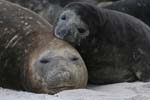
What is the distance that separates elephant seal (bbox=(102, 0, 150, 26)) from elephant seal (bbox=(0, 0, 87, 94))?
2.79 metres

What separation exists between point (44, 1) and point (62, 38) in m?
2.92

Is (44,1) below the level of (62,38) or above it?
below

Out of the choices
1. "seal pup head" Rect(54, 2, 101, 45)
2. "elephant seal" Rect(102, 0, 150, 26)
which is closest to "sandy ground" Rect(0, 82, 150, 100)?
"seal pup head" Rect(54, 2, 101, 45)

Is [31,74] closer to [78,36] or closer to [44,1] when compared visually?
[78,36]

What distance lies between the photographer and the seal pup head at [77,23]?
543cm

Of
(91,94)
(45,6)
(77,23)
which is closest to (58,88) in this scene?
(91,94)

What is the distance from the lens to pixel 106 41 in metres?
5.76

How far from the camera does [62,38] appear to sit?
5371 millimetres

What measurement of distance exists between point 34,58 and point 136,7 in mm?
3767

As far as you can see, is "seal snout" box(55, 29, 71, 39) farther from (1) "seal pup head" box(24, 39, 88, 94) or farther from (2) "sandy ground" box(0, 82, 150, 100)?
(2) "sandy ground" box(0, 82, 150, 100)

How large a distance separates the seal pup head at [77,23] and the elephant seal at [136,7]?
2.74 meters

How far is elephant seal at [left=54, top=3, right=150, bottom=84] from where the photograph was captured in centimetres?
550

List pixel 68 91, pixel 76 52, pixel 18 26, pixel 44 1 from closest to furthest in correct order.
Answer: pixel 68 91 → pixel 76 52 → pixel 18 26 → pixel 44 1

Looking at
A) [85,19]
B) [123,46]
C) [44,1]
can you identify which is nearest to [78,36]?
[85,19]
